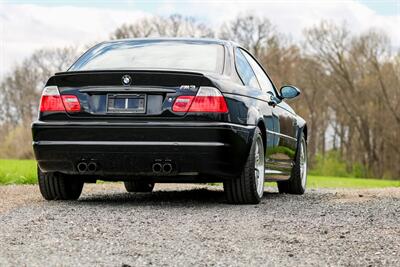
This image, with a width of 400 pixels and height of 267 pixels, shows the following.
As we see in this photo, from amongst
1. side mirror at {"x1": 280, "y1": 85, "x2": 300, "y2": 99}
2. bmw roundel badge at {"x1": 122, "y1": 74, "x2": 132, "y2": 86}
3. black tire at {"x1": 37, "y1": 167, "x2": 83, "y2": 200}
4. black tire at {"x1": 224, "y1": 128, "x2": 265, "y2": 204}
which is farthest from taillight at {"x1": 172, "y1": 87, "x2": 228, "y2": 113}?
side mirror at {"x1": 280, "y1": 85, "x2": 300, "y2": 99}

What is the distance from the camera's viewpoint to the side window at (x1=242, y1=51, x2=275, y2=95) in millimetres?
9250

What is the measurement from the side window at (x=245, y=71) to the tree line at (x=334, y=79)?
39625mm

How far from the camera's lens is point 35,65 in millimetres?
55719

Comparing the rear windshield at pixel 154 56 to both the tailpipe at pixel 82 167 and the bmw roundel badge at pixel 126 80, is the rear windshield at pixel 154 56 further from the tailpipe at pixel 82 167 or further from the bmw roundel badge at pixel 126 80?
the tailpipe at pixel 82 167

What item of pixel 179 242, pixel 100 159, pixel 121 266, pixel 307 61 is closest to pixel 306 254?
pixel 179 242

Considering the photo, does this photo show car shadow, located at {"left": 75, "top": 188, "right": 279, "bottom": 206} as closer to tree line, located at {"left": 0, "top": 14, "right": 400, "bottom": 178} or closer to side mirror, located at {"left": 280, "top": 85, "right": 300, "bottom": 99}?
side mirror, located at {"left": 280, "top": 85, "right": 300, "bottom": 99}

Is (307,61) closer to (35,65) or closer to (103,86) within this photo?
(35,65)

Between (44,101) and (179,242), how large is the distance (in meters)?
3.04

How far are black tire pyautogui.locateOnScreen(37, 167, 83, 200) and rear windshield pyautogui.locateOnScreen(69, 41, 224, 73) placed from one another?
116 centimetres

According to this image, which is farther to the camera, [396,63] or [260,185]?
[396,63]

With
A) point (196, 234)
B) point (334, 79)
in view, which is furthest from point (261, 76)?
point (334, 79)

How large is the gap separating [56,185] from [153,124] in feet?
5.24

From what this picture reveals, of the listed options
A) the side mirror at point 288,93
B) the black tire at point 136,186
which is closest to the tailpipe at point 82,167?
the black tire at point 136,186

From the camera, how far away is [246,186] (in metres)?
7.89
